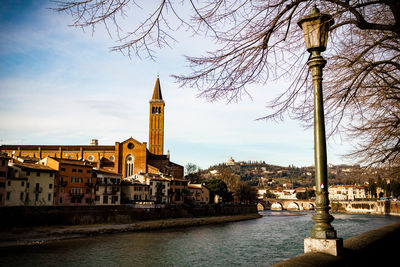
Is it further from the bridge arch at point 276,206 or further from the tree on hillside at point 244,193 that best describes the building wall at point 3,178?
the bridge arch at point 276,206

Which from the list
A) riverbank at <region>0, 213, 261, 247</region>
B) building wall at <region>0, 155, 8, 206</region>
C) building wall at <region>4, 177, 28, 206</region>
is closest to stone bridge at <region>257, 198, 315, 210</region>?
riverbank at <region>0, 213, 261, 247</region>

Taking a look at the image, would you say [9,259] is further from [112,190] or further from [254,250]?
[112,190]

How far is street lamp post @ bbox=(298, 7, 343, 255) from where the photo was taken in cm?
405

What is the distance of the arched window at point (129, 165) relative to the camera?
69631 mm

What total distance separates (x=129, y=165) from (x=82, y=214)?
31893 mm

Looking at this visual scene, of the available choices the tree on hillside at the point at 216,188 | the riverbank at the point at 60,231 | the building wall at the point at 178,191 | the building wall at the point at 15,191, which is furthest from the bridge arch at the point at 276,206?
the building wall at the point at 15,191

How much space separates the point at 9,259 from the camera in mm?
21000

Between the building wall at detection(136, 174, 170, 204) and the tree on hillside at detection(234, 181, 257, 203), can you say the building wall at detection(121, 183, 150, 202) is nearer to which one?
the building wall at detection(136, 174, 170, 204)

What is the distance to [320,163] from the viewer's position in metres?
4.10

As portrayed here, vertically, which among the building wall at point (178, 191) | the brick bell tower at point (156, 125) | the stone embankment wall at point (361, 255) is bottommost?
the building wall at point (178, 191)

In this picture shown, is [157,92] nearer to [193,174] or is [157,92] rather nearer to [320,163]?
[193,174]

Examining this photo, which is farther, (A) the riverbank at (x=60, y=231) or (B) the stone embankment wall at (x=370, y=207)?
(B) the stone embankment wall at (x=370, y=207)

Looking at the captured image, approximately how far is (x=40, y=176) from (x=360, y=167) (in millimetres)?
39508

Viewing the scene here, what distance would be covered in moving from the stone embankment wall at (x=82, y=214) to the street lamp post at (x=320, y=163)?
112ft
